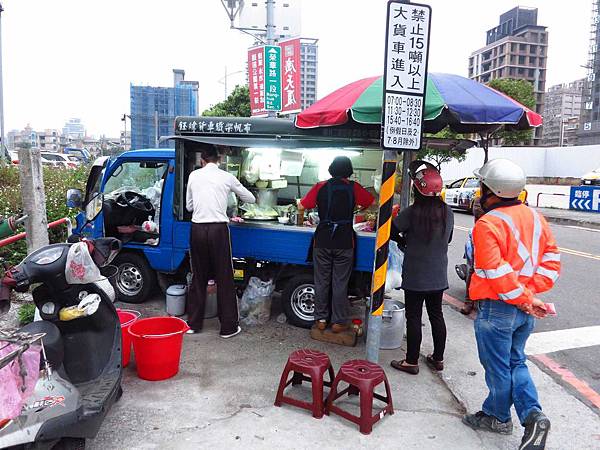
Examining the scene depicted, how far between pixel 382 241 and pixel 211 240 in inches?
74.9

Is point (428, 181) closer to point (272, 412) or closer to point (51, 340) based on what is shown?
point (272, 412)

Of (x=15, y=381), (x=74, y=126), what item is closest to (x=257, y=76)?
(x=15, y=381)

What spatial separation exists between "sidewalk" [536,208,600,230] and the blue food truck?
41.7 ft

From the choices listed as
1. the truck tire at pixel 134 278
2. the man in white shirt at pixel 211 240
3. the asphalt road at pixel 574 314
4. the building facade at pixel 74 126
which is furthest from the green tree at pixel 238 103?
the building facade at pixel 74 126

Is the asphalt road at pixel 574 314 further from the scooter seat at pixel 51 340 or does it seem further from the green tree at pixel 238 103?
the green tree at pixel 238 103

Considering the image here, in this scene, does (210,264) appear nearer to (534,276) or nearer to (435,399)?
(435,399)

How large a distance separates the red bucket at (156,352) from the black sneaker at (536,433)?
8.56 ft

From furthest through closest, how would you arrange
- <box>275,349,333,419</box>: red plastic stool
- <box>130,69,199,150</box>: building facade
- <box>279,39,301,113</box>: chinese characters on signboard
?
<box>130,69,199,150</box>: building facade, <box>279,39,301,113</box>: chinese characters on signboard, <box>275,349,333,419</box>: red plastic stool

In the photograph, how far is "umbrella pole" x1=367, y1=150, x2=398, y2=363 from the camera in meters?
3.81

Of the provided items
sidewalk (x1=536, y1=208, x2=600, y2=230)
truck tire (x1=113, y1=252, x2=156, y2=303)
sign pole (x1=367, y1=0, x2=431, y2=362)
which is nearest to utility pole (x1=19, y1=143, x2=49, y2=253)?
truck tire (x1=113, y1=252, x2=156, y2=303)

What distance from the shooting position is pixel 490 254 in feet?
9.75

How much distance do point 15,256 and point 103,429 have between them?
4.33m

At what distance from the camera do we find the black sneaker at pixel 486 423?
331 centimetres

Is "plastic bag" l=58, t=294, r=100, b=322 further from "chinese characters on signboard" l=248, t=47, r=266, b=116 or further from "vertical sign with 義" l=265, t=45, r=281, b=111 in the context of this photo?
"chinese characters on signboard" l=248, t=47, r=266, b=116
